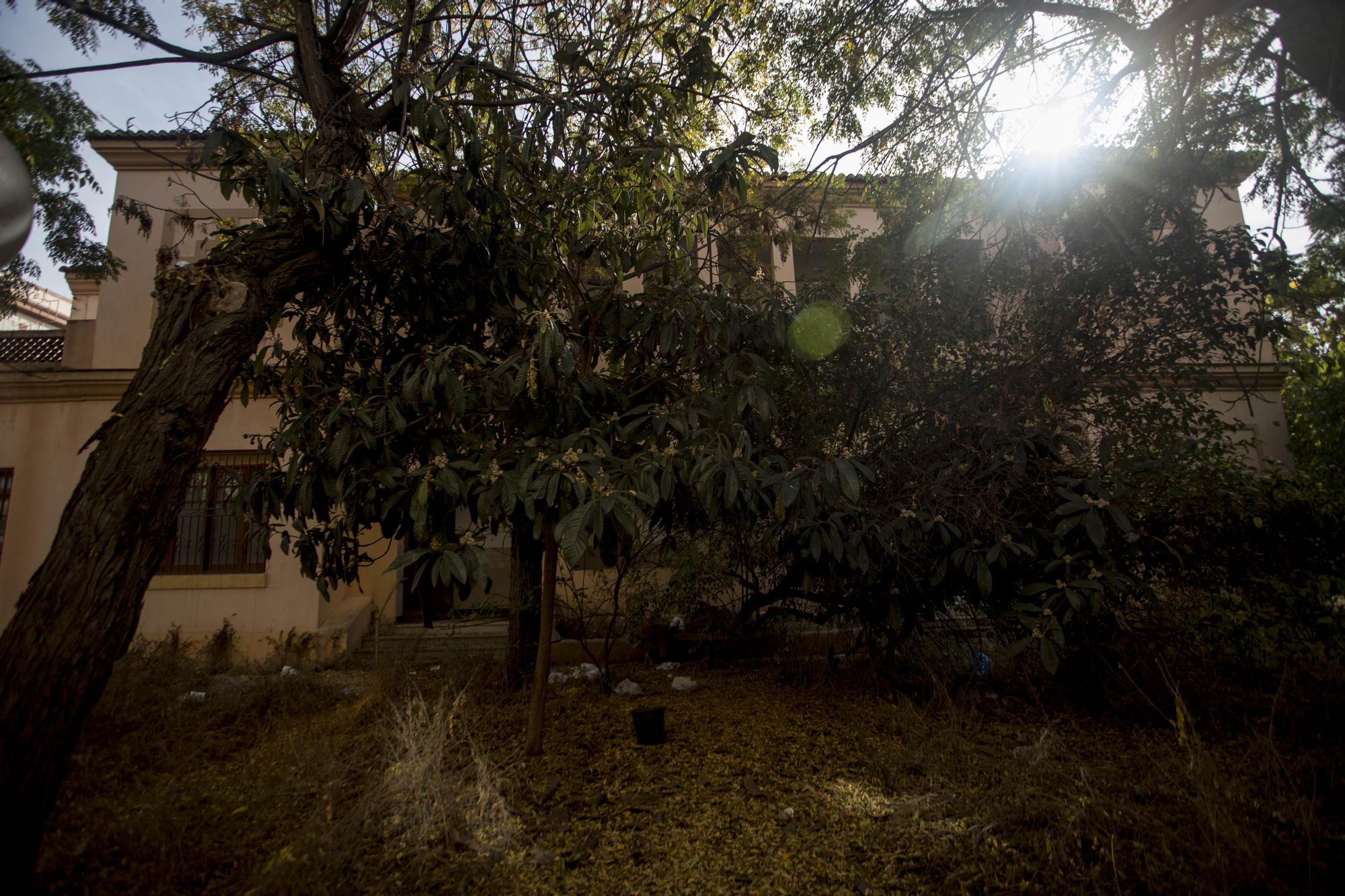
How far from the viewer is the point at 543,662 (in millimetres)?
3877

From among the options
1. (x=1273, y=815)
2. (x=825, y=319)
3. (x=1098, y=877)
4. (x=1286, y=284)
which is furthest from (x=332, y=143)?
(x=1286, y=284)

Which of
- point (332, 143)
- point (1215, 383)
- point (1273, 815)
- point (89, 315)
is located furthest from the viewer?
point (89, 315)

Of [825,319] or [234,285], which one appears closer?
[234,285]

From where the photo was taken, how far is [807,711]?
4.90 m

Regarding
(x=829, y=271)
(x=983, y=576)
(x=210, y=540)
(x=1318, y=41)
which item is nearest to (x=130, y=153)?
(x=210, y=540)

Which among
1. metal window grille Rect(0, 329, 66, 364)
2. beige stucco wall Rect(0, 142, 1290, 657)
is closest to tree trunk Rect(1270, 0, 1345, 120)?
beige stucco wall Rect(0, 142, 1290, 657)

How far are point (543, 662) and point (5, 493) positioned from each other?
8.40 m

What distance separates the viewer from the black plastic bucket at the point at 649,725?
414cm

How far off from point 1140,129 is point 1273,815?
5.08 m

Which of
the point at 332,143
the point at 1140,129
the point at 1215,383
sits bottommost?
the point at 1215,383

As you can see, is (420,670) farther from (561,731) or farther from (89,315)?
(89,315)

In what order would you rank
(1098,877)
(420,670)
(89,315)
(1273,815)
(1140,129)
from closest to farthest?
1. (1098,877)
2. (1273,815)
3. (1140,129)
4. (420,670)
5. (89,315)

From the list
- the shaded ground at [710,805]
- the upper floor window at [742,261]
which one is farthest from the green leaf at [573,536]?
the upper floor window at [742,261]

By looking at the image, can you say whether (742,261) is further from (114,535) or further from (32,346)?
(32,346)
